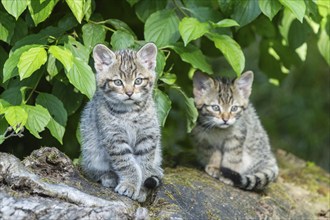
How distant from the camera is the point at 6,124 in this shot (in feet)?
15.8

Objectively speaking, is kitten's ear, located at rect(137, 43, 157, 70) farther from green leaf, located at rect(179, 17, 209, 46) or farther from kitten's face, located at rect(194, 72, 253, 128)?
kitten's face, located at rect(194, 72, 253, 128)

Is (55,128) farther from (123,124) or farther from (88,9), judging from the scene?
(88,9)

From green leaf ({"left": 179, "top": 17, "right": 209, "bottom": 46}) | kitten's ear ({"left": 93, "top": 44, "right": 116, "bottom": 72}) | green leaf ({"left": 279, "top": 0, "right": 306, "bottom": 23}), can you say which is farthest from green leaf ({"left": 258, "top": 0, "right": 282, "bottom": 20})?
kitten's ear ({"left": 93, "top": 44, "right": 116, "bottom": 72})

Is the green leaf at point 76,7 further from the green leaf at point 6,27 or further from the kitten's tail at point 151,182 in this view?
the kitten's tail at point 151,182

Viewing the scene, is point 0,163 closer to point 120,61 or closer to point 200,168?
point 120,61

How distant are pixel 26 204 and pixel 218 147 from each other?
8.72 ft

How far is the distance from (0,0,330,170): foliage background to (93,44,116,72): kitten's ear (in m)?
0.13

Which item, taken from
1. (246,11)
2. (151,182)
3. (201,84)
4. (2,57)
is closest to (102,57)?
(2,57)

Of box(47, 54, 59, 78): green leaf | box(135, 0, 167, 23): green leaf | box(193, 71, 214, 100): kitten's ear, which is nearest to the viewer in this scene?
box(47, 54, 59, 78): green leaf

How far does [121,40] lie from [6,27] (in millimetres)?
869

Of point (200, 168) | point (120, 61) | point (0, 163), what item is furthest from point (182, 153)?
point (0, 163)

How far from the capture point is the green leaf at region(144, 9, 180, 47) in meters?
5.35

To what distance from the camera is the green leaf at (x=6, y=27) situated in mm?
5055

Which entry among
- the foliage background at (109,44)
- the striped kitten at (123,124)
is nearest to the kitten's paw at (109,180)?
the striped kitten at (123,124)
